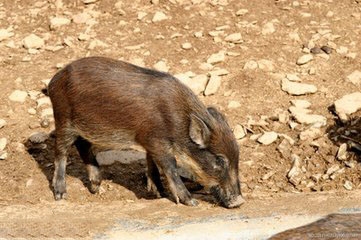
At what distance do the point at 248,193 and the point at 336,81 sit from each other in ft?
7.34

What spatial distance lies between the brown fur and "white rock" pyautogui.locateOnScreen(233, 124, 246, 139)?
1097 millimetres

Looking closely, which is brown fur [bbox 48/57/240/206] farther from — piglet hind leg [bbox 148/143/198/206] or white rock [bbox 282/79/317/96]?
white rock [bbox 282/79/317/96]

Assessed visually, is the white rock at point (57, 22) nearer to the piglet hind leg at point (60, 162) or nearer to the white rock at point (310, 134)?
the piglet hind leg at point (60, 162)

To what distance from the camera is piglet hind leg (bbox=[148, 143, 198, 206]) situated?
5.56 metres

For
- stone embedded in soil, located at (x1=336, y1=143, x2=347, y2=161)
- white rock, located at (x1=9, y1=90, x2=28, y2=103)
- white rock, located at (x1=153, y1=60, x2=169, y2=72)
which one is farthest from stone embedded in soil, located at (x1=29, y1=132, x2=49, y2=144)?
stone embedded in soil, located at (x1=336, y1=143, x2=347, y2=161)

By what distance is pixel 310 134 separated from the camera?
6688 mm

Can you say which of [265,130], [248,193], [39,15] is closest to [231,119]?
[265,130]

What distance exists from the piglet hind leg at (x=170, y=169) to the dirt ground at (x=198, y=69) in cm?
18

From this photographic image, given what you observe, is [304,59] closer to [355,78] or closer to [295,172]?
[355,78]

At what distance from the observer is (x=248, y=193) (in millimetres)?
5871

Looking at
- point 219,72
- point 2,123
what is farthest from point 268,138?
point 2,123

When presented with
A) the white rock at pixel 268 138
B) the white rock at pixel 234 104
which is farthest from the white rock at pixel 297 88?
the white rock at pixel 268 138

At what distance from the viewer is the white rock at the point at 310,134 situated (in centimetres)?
666

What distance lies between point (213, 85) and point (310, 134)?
1.29 metres
